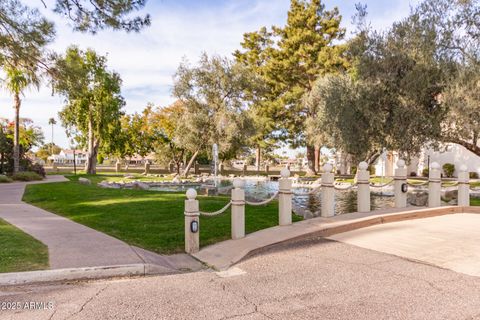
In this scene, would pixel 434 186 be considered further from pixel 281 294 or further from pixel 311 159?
pixel 311 159

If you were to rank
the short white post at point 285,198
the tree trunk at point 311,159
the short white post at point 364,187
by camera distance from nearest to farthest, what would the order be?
the short white post at point 285,198, the short white post at point 364,187, the tree trunk at point 311,159

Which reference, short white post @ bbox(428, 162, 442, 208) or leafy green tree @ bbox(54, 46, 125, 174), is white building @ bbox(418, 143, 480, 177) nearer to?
short white post @ bbox(428, 162, 442, 208)

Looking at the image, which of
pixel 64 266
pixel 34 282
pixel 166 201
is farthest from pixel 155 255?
pixel 166 201

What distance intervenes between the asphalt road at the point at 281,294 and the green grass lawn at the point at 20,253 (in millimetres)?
577

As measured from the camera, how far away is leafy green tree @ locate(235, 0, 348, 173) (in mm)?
34812

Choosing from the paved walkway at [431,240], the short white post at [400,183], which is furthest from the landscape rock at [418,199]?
the paved walkway at [431,240]

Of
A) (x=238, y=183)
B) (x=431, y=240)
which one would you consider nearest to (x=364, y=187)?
(x=431, y=240)

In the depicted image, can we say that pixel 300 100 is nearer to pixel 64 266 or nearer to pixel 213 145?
pixel 213 145

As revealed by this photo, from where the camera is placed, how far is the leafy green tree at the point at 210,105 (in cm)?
2819

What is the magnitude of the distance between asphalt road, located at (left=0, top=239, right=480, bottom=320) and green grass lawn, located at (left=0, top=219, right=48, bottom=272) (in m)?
0.58

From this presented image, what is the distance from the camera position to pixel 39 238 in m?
6.48

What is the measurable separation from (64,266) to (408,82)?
11253mm

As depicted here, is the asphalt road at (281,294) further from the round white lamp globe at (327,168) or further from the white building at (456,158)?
the white building at (456,158)

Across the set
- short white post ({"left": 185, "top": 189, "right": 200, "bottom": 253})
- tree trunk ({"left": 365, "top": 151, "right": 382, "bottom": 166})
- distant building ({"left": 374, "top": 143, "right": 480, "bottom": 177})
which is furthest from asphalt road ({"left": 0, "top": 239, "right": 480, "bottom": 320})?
distant building ({"left": 374, "top": 143, "right": 480, "bottom": 177})
